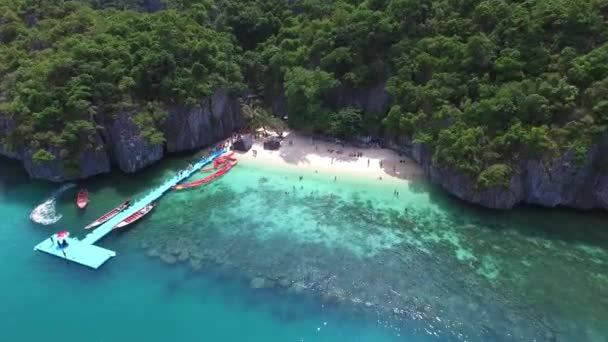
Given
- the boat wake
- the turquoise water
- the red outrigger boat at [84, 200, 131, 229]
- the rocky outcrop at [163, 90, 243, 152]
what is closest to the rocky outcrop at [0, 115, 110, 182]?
the turquoise water

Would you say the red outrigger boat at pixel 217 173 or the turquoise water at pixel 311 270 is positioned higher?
the red outrigger boat at pixel 217 173

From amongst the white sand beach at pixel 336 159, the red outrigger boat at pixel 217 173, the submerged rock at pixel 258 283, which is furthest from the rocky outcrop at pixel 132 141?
the submerged rock at pixel 258 283

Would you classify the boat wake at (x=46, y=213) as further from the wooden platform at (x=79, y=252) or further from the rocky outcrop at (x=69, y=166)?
the wooden platform at (x=79, y=252)

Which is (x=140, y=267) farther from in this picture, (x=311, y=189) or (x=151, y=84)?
(x=151, y=84)

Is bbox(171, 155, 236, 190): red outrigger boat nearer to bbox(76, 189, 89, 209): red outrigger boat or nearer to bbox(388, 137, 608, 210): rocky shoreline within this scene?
bbox(76, 189, 89, 209): red outrigger boat

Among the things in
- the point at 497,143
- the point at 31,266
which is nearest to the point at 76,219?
the point at 31,266

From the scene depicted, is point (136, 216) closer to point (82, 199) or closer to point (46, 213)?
point (82, 199)
